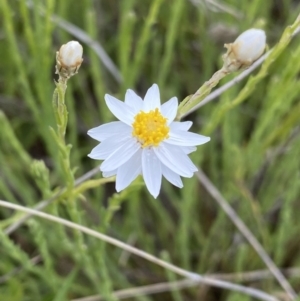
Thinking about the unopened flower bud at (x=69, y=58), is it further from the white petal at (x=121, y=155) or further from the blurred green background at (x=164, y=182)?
the blurred green background at (x=164, y=182)

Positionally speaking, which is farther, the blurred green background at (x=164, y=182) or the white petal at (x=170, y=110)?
the blurred green background at (x=164, y=182)

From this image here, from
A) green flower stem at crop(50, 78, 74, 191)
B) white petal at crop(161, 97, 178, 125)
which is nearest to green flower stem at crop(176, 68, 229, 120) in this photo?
white petal at crop(161, 97, 178, 125)

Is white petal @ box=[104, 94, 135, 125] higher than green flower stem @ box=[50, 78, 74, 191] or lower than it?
higher

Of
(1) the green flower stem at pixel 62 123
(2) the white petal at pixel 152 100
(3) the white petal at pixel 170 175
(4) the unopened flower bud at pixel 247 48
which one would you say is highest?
(4) the unopened flower bud at pixel 247 48

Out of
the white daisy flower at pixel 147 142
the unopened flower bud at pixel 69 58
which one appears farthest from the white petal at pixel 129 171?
the unopened flower bud at pixel 69 58

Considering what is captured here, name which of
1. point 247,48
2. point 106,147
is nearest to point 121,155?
point 106,147

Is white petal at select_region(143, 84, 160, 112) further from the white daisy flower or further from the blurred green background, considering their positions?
the blurred green background

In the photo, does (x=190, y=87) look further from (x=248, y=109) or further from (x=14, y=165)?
(x=14, y=165)
